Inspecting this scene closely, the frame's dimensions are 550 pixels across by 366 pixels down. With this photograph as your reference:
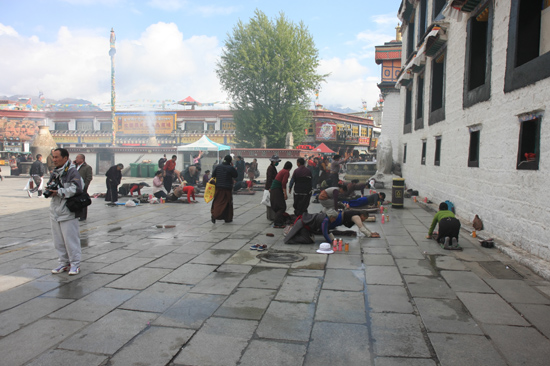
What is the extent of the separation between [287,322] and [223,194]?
643 centimetres

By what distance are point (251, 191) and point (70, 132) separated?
33380mm

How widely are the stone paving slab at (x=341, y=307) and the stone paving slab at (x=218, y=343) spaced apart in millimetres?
803

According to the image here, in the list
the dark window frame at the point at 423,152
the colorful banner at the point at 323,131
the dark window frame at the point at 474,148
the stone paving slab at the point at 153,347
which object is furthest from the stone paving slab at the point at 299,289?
the colorful banner at the point at 323,131

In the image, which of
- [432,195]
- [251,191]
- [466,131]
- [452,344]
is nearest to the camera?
[452,344]

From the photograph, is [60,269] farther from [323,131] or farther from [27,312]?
[323,131]

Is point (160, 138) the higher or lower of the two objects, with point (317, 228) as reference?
higher

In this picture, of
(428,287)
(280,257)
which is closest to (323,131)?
(280,257)

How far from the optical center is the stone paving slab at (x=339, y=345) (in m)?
3.33

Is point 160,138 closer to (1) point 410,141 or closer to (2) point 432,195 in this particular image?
(1) point 410,141

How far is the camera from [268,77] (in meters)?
32.9

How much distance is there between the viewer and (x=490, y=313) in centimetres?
432

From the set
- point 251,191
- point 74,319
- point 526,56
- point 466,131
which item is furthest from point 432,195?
point 74,319

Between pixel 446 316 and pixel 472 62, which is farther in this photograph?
pixel 472 62

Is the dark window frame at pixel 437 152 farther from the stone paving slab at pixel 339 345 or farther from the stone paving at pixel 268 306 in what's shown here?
the stone paving slab at pixel 339 345
